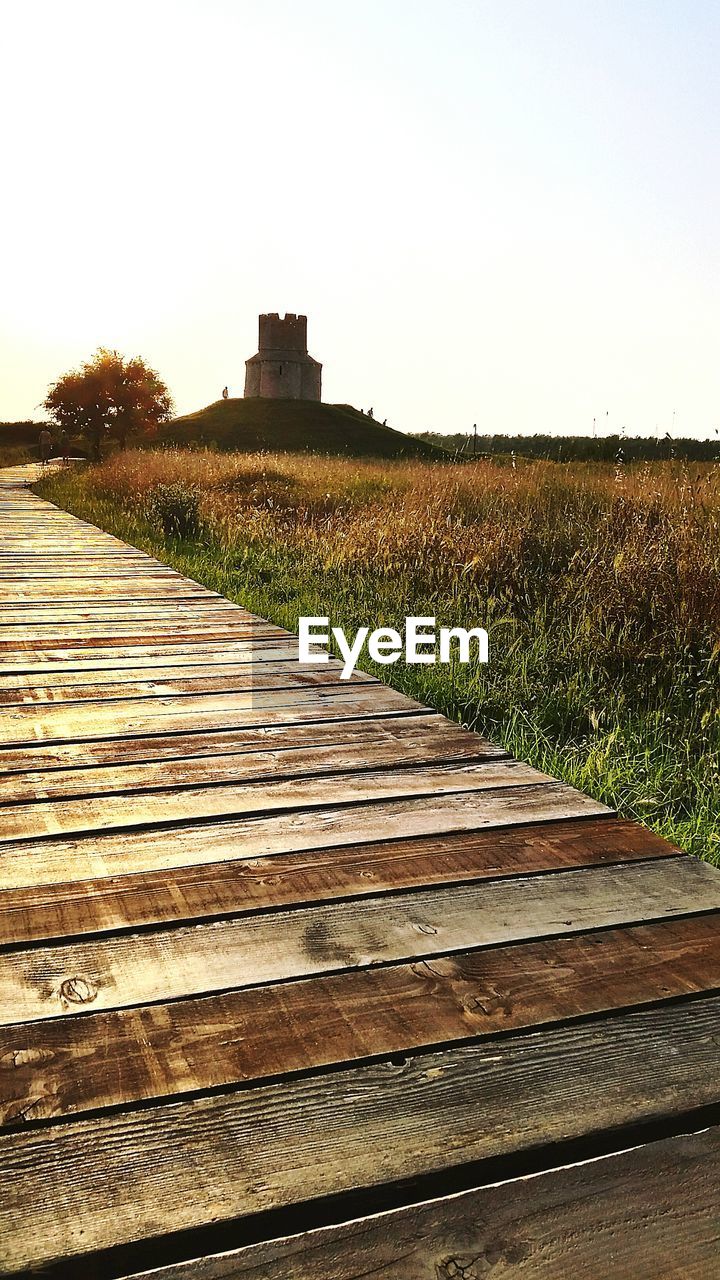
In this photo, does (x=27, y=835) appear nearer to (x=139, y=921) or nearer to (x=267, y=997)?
(x=139, y=921)

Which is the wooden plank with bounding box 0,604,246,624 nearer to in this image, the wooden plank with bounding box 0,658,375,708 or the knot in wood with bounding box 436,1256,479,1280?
the wooden plank with bounding box 0,658,375,708

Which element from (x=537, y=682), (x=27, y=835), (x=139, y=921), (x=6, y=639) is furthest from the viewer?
(x=6, y=639)

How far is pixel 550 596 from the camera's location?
16.2 feet

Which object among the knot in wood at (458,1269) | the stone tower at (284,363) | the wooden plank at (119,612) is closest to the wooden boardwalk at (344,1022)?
the knot in wood at (458,1269)

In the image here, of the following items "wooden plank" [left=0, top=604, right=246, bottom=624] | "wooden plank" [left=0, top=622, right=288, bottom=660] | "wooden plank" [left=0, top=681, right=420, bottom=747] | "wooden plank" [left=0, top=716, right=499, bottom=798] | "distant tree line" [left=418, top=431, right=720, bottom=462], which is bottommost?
"wooden plank" [left=0, top=716, right=499, bottom=798]

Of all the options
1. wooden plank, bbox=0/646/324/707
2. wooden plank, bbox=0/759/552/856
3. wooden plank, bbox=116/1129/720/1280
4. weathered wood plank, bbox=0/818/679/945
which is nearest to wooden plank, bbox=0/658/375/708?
wooden plank, bbox=0/646/324/707

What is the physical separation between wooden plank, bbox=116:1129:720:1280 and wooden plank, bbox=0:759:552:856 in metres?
1.14

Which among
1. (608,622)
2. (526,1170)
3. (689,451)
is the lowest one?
(526,1170)

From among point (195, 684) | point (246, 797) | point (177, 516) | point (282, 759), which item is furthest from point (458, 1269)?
point (177, 516)

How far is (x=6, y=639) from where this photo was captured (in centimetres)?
409

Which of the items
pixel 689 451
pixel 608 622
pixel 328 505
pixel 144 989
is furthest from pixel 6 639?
pixel 689 451

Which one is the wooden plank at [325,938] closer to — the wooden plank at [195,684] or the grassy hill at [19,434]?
the wooden plank at [195,684]

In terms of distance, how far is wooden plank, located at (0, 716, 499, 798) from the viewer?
2.37 meters

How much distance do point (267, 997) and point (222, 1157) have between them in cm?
34
